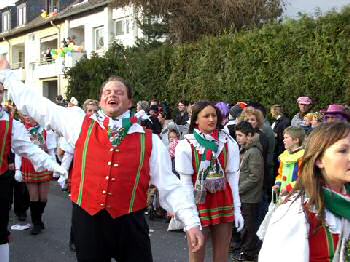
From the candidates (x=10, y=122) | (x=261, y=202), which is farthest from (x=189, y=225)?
(x=261, y=202)

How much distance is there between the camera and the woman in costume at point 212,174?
536cm

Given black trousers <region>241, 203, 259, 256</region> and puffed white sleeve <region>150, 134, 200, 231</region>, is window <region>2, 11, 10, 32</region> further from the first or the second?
puffed white sleeve <region>150, 134, 200, 231</region>

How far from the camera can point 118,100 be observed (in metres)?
4.09

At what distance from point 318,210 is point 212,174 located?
2892mm

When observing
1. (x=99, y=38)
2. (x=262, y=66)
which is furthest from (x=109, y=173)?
(x=99, y=38)

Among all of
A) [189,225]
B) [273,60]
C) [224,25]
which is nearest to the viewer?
[189,225]

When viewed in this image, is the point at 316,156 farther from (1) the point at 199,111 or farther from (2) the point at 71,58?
(2) the point at 71,58

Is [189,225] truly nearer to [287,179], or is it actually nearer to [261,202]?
[287,179]

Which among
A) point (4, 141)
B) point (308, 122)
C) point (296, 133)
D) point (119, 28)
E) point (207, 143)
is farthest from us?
point (119, 28)

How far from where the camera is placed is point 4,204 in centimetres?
529

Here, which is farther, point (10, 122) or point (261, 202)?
point (261, 202)

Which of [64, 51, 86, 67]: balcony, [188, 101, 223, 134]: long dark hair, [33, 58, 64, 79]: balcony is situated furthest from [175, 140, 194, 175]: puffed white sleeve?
[33, 58, 64, 79]: balcony

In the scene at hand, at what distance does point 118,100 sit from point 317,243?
2007 mm

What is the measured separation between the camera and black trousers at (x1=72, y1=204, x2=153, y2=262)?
154 inches
